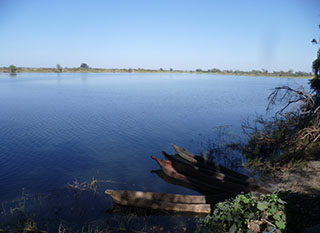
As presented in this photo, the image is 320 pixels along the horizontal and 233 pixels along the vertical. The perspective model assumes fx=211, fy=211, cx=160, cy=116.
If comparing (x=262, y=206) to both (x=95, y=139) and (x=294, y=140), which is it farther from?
(x=95, y=139)

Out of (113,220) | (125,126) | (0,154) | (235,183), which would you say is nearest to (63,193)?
(113,220)

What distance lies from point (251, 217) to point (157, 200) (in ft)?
10.5

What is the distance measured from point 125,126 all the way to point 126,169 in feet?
24.1

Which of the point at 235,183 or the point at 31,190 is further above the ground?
the point at 235,183

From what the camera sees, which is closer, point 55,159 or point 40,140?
point 55,159

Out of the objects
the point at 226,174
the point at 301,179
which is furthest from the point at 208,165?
the point at 301,179

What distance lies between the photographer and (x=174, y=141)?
48.0ft

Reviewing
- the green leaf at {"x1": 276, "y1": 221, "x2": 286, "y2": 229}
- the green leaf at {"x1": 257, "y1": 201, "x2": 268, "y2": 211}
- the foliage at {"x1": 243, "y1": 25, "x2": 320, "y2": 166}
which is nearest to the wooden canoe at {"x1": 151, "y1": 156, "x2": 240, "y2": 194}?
the green leaf at {"x1": 257, "y1": 201, "x2": 268, "y2": 211}

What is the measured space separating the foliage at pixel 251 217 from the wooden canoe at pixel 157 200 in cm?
148

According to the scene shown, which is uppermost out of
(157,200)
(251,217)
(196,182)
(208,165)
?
(251,217)

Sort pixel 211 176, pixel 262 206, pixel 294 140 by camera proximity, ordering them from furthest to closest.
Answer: pixel 294 140 < pixel 211 176 < pixel 262 206

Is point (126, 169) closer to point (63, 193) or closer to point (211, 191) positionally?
point (63, 193)

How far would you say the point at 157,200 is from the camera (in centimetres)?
707

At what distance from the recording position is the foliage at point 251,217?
15.4 feet
